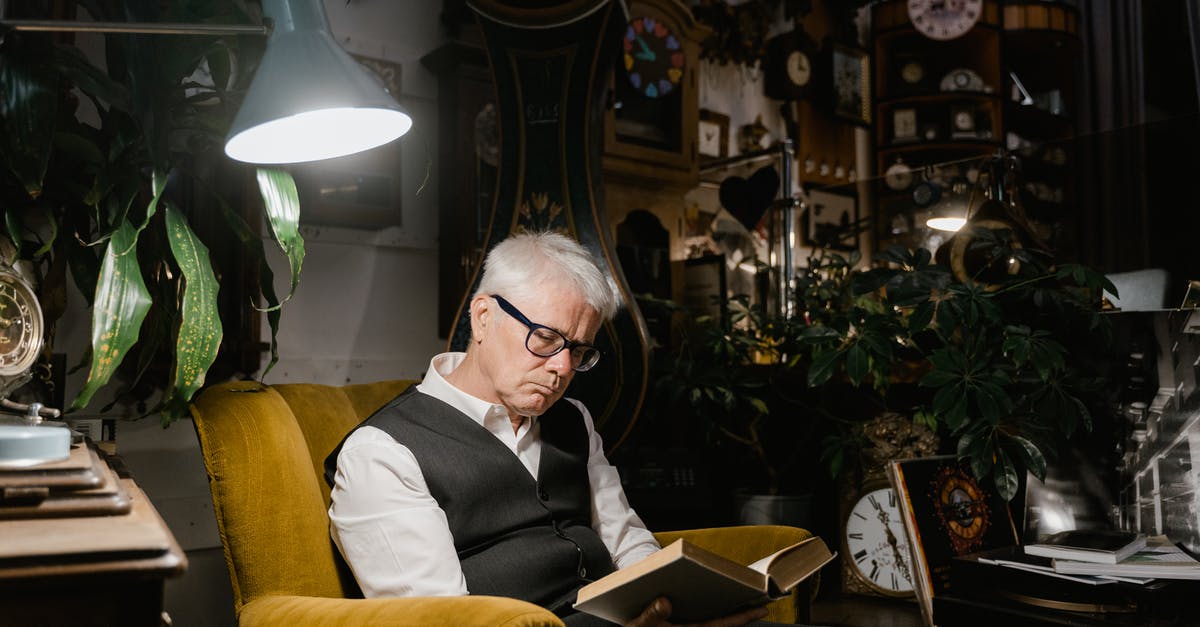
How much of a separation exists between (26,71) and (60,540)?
873mm

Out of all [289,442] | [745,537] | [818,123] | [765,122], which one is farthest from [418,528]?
[818,123]

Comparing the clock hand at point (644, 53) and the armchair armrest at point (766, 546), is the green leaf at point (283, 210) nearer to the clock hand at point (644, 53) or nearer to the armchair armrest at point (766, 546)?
the armchair armrest at point (766, 546)

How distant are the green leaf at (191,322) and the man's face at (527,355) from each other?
45 cm

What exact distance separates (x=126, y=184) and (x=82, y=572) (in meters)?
0.89

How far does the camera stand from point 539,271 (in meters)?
1.62

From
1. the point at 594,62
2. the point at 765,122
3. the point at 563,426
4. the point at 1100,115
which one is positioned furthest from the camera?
the point at 1100,115

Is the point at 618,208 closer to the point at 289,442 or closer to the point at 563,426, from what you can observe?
the point at 563,426

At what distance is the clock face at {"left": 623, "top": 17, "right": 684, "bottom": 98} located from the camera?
9.96ft

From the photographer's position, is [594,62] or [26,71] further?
[594,62]

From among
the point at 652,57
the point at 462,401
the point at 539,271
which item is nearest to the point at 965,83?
the point at 652,57

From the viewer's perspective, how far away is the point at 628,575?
1.19 m

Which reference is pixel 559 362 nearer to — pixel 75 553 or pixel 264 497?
pixel 264 497

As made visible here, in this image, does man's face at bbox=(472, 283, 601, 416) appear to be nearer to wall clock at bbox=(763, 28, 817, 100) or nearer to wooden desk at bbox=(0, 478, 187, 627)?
wooden desk at bbox=(0, 478, 187, 627)

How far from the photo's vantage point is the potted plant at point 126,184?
1.39 m
